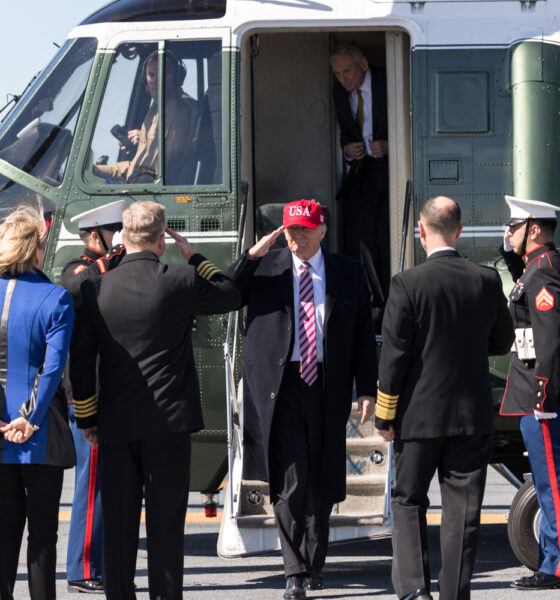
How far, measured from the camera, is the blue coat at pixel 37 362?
4391 millimetres

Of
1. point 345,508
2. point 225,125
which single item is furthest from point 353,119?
point 345,508

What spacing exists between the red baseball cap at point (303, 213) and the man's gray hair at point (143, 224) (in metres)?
0.92

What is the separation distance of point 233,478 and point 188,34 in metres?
2.71

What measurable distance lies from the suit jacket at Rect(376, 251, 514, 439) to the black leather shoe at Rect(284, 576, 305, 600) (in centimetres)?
103

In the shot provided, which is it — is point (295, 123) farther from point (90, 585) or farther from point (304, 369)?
point (90, 585)

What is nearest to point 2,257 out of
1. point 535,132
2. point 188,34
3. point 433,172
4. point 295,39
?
point 188,34

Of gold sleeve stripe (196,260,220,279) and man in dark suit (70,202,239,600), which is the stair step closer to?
man in dark suit (70,202,239,600)

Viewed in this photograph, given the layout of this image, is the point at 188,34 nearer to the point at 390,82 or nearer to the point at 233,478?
the point at 390,82

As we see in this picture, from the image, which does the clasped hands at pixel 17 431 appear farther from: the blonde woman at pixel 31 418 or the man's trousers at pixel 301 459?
the man's trousers at pixel 301 459

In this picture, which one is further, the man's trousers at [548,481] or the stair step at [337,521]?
the stair step at [337,521]

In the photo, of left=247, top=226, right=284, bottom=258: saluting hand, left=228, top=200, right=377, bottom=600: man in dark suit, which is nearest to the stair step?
left=228, top=200, right=377, bottom=600: man in dark suit

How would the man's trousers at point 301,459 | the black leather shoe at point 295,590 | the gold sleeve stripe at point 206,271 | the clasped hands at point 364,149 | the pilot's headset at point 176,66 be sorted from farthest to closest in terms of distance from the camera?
the clasped hands at point 364,149
the pilot's headset at point 176,66
the man's trousers at point 301,459
the black leather shoe at point 295,590
the gold sleeve stripe at point 206,271

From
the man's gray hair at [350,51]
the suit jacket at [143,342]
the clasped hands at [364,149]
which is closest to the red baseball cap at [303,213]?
the suit jacket at [143,342]

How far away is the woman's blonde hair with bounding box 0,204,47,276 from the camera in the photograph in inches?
176
